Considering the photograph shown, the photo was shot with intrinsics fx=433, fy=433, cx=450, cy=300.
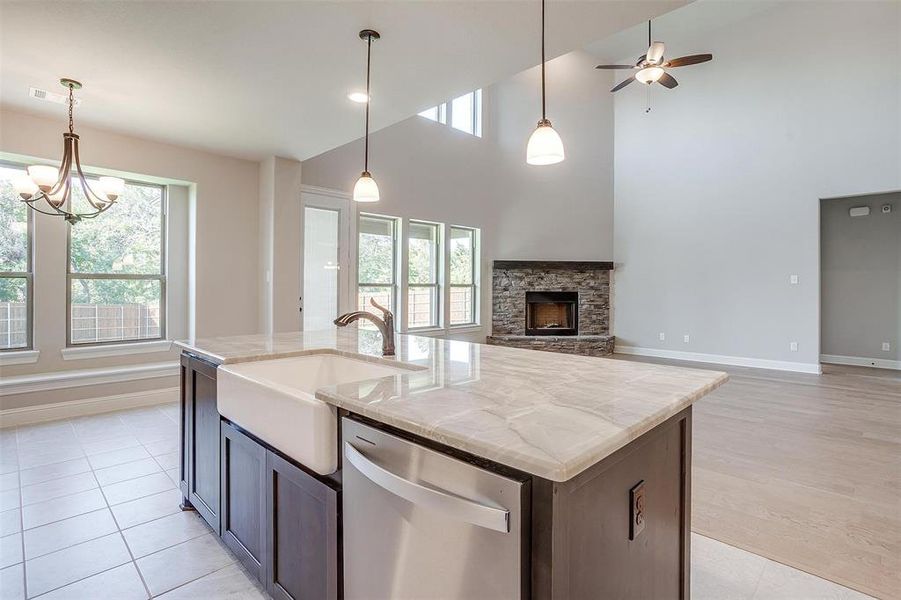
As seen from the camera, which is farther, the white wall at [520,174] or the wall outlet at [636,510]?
the white wall at [520,174]

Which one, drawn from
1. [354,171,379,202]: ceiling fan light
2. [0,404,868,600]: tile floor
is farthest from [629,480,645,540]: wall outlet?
[354,171,379,202]: ceiling fan light

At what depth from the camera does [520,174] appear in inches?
295

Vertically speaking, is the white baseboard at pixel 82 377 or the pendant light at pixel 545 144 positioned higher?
the pendant light at pixel 545 144

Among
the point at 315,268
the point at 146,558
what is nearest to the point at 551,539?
the point at 146,558

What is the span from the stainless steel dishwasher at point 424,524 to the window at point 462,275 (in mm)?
5699

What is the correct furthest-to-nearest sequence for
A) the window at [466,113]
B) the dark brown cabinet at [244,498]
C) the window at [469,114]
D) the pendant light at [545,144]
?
the window at [469,114], the window at [466,113], the pendant light at [545,144], the dark brown cabinet at [244,498]

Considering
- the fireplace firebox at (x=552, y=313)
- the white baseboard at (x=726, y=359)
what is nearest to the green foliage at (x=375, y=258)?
the fireplace firebox at (x=552, y=313)

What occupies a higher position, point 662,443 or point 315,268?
point 315,268

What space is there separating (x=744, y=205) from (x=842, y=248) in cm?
168

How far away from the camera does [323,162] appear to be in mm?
5215

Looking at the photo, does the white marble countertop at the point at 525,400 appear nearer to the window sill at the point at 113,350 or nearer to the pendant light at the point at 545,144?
the pendant light at the point at 545,144

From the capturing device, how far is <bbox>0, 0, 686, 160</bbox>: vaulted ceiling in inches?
87.9

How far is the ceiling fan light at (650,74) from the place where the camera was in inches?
186

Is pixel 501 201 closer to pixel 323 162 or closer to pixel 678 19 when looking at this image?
pixel 323 162
